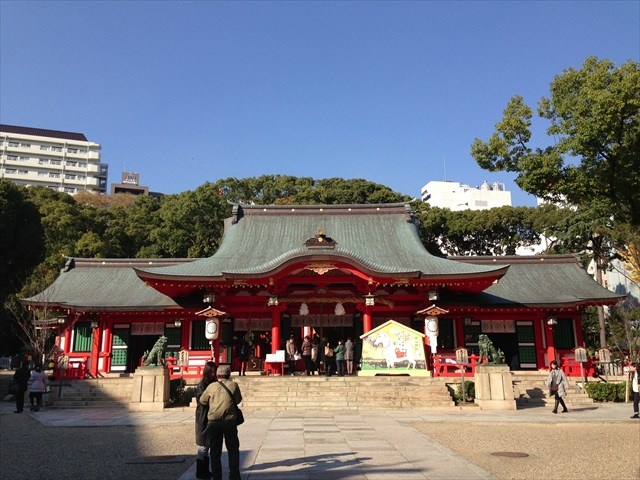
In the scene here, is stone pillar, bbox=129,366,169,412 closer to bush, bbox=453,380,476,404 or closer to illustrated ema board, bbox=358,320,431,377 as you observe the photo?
illustrated ema board, bbox=358,320,431,377

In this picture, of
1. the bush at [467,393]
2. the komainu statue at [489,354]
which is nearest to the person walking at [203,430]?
the komainu statue at [489,354]

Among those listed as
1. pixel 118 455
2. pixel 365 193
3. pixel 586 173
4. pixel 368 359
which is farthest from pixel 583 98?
pixel 365 193

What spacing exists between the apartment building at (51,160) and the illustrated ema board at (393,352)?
76168 mm

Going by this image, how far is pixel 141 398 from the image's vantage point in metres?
15.8

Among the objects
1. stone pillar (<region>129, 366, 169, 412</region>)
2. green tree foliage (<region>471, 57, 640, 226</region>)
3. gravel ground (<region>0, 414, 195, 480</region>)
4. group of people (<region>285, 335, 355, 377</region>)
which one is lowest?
gravel ground (<region>0, 414, 195, 480</region>)

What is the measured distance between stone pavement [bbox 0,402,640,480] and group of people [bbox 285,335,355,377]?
408cm

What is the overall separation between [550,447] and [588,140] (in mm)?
9651

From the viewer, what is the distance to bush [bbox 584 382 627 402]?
18.0m

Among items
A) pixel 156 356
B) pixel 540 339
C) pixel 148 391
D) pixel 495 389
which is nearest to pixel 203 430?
pixel 148 391

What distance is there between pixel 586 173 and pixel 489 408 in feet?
26.7

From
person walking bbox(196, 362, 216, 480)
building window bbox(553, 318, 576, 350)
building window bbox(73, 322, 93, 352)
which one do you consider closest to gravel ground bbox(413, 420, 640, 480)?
person walking bbox(196, 362, 216, 480)

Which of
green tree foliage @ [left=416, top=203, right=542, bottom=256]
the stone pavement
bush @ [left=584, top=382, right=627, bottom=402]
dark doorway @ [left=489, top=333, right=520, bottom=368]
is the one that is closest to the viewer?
the stone pavement

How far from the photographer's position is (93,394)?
18.2 metres

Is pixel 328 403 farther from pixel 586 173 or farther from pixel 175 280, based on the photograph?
pixel 586 173
